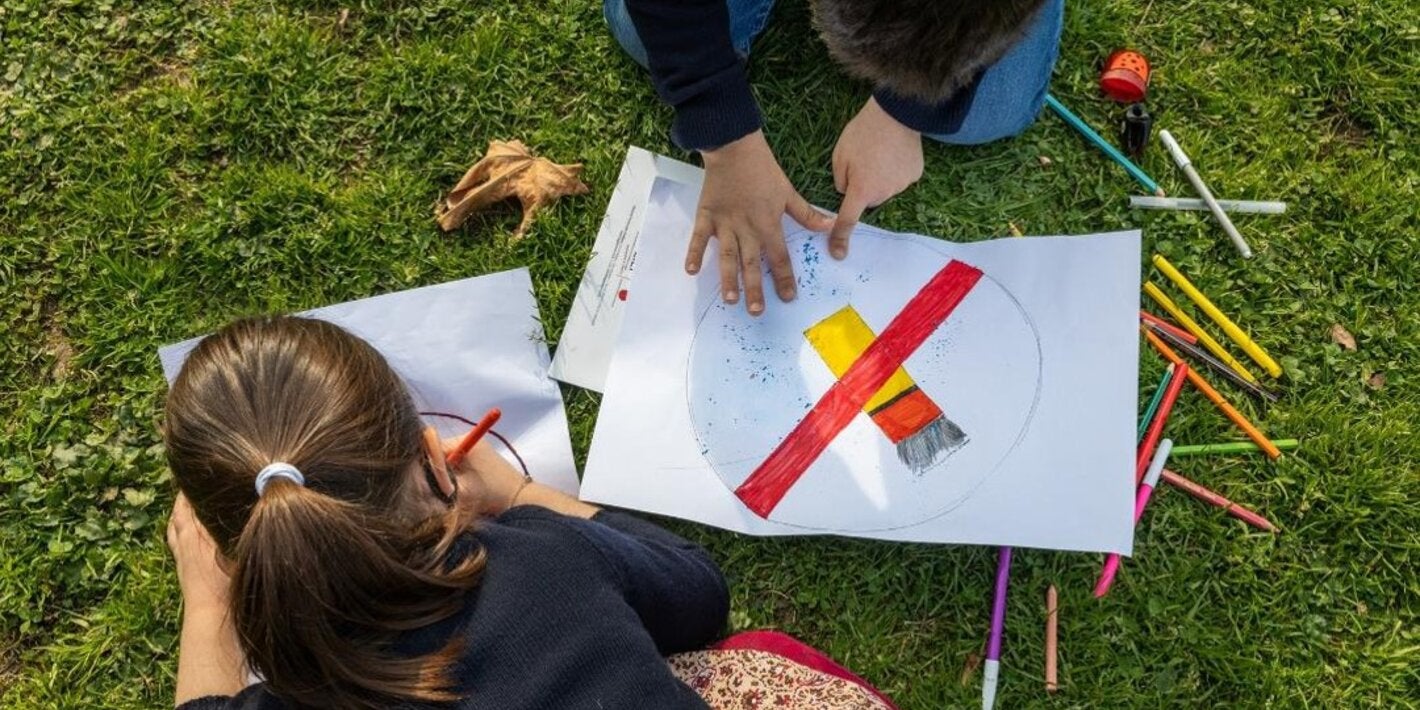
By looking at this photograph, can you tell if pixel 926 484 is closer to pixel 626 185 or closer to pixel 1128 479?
pixel 1128 479

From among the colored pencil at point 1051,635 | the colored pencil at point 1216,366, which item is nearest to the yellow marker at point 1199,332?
the colored pencil at point 1216,366

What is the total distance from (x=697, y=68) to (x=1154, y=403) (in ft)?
2.46

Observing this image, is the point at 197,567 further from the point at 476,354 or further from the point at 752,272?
the point at 752,272

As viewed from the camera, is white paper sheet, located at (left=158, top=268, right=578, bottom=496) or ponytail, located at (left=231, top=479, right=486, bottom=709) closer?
ponytail, located at (left=231, top=479, right=486, bottom=709)

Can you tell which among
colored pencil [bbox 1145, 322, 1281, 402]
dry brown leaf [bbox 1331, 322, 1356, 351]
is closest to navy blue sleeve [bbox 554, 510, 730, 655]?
colored pencil [bbox 1145, 322, 1281, 402]

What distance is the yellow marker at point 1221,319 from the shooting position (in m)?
1.41

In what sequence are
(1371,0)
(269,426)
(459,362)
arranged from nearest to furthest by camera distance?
(269,426), (459,362), (1371,0)

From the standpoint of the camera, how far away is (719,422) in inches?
54.7

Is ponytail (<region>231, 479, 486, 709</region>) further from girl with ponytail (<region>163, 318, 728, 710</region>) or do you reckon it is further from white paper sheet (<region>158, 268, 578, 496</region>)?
white paper sheet (<region>158, 268, 578, 496</region>)

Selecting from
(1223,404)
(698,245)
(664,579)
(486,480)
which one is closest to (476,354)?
(486,480)

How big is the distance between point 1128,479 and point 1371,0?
83 cm

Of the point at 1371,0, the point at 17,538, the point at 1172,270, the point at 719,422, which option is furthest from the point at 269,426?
the point at 1371,0

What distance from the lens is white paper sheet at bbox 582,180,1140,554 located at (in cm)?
134

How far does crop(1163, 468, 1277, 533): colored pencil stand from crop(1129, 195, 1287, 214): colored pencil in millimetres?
374
